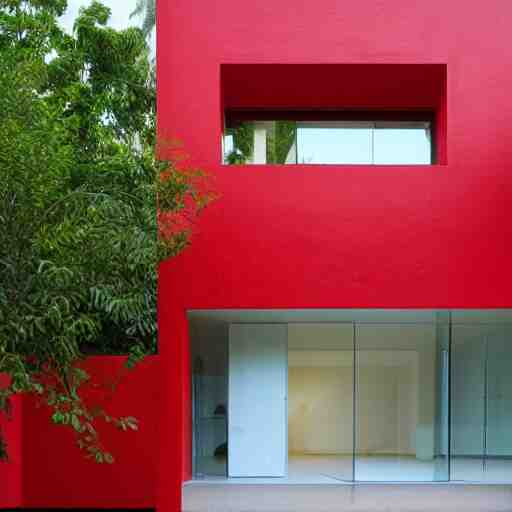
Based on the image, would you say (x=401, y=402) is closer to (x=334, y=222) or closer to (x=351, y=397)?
(x=351, y=397)

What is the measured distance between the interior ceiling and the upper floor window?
204cm

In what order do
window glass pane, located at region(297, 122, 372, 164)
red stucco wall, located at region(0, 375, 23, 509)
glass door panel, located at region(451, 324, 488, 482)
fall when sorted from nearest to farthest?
red stucco wall, located at region(0, 375, 23, 509) < window glass pane, located at region(297, 122, 372, 164) < glass door panel, located at region(451, 324, 488, 482)

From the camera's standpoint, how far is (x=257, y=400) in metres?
9.12

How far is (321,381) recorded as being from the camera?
30.3ft

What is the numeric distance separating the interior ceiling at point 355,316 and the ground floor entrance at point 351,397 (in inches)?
0.9

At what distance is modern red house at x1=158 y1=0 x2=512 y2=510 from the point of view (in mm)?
8234

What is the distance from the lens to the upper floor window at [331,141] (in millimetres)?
9062

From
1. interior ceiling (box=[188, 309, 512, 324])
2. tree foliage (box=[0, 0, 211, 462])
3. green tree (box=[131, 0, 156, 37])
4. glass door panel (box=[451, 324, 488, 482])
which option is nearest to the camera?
tree foliage (box=[0, 0, 211, 462])

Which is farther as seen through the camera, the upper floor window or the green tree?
the green tree

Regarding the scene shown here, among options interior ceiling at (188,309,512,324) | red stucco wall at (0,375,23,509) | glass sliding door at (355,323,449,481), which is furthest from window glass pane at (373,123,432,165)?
red stucco wall at (0,375,23,509)

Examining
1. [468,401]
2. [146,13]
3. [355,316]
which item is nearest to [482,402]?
[468,401]

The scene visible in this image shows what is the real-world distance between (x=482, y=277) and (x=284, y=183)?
2.75 metres

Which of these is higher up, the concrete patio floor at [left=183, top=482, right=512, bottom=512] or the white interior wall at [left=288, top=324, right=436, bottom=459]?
the white interior wall at [left=288, top=324, right=436, bottom=459]

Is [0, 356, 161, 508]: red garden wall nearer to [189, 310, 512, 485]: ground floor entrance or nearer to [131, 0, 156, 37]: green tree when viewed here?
[189, 310, 512, 485]: ground floor entrance
